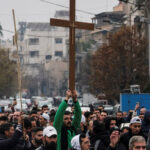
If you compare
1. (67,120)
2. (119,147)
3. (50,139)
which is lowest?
(119,147)

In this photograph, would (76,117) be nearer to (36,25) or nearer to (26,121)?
(26,121)

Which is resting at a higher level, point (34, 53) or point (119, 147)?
point (34, 53)

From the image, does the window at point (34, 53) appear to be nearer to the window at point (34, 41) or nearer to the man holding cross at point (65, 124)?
the window at point (34, 41)

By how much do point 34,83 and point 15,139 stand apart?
137 m

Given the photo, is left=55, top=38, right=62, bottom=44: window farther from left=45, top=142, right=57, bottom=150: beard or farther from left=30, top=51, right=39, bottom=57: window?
left=45, top=142, right=57, bottom=150: beard

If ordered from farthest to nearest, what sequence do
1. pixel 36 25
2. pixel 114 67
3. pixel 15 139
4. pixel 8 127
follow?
pixel 36 25, pixel 114 67, pixel 8 127, pixel 15 139

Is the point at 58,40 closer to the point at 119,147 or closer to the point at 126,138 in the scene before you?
the point at 126,138

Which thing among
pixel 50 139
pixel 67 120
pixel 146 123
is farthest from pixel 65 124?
pixel 146 123

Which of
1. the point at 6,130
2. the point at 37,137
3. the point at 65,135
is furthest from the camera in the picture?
the point at 65,135

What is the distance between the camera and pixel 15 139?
948 centimetres

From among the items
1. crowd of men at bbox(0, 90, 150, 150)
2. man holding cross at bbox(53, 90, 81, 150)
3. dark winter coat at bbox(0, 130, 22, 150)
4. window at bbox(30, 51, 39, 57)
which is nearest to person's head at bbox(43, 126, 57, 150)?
crowd of men at bbox(0, 90, 150, 150)

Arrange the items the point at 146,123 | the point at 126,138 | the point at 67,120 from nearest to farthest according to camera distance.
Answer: the point at 67,120, the point at 126,138, the point at 146,123

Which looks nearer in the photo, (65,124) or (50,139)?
(50,139)

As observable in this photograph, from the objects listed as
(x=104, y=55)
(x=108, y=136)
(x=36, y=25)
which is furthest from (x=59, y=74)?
(x=108, y=136)
